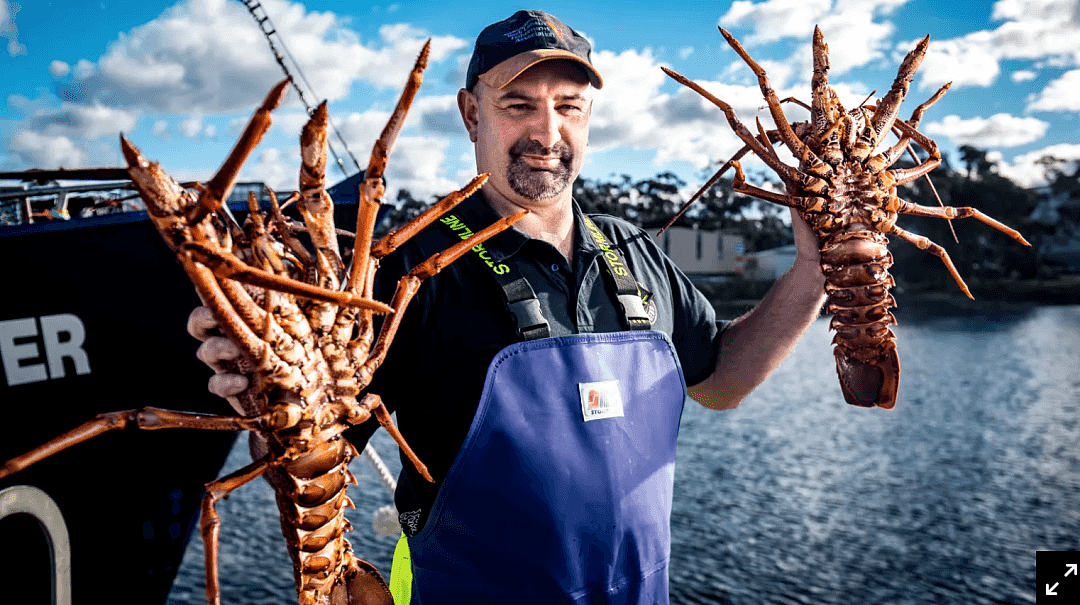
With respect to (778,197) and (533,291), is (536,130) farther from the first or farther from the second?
(778,197)

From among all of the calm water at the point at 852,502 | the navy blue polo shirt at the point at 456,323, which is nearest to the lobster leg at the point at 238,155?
the navy blue polo shirt at the point at 456,323

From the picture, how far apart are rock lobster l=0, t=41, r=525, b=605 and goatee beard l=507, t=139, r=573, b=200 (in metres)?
0.71

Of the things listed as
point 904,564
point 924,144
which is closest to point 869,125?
point 924,144

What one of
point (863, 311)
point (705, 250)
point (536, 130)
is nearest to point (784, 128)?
point (863, 311)

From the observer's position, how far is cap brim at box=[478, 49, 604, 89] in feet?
7.51

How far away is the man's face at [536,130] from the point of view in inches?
93.6

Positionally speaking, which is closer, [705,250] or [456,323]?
[456,323]

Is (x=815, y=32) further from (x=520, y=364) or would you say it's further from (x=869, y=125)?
(x=520, y=364)

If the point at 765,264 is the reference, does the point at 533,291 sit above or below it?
below

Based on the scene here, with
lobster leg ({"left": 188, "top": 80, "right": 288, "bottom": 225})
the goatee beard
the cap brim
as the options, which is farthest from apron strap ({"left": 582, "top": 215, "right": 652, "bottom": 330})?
lobster leg ({"left": 188, "top": 80, "right": 288, "bottom": 225})

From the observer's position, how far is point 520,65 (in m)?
2.30

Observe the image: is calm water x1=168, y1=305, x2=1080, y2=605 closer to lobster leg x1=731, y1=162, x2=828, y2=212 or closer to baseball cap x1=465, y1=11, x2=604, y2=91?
lobster leg x1=731, y1=162, x2=828, y2=212

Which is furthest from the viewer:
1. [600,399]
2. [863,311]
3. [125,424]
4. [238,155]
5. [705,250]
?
[705,250]

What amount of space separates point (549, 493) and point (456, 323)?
2.03ft
